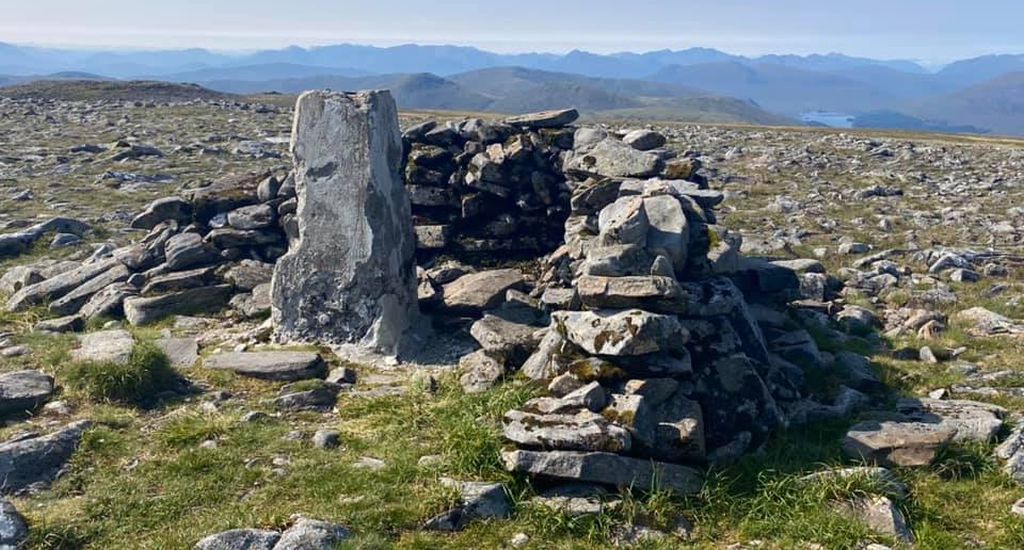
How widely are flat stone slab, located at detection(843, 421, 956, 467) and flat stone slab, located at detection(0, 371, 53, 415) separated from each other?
10.7m

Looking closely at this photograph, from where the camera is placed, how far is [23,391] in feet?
37.4

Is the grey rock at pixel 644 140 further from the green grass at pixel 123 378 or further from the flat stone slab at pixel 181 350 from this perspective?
the green grass at pixel 123 378

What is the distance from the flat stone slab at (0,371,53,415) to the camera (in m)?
11.1

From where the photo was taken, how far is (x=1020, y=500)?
8.65m

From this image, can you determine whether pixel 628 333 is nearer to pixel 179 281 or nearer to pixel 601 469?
pixel 601 469

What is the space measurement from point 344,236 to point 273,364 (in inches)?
98.0

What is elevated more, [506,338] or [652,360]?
[652,360]

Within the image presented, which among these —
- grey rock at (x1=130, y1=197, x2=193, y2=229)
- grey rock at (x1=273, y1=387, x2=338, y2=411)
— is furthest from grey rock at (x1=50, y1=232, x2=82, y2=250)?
grey rock at (x1=273, y1=387, x2=338, y2=411)

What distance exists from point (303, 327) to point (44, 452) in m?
5.10

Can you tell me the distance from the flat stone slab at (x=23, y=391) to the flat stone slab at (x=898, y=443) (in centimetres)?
1070

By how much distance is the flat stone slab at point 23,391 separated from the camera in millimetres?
11133

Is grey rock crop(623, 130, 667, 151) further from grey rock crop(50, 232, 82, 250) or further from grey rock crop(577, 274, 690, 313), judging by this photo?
grey rock crop(50, 232, 82, 250)

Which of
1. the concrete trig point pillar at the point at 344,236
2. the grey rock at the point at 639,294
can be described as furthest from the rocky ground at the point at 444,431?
the grey rock at the point at 639,294

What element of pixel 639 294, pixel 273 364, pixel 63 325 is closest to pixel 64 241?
pixel 63 325
